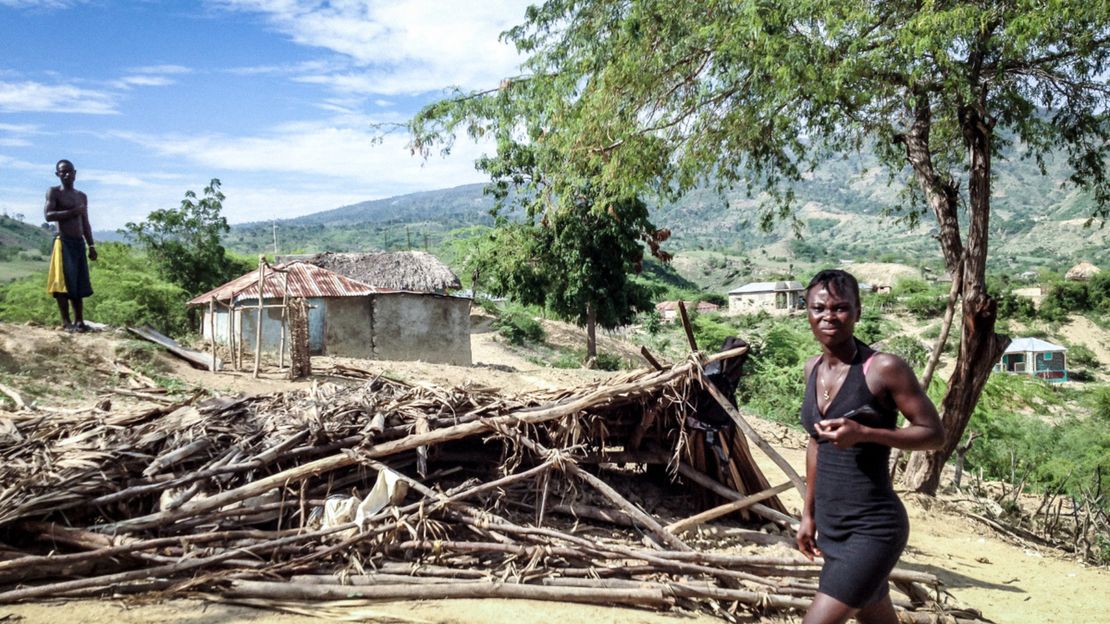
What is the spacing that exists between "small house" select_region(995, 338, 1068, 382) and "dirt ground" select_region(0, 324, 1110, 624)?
3194 cm

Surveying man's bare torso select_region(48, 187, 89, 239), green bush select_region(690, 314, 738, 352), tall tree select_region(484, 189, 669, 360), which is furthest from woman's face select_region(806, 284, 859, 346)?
green bush select_region(690, 314, 738, 352)

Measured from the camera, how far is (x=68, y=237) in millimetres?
10453

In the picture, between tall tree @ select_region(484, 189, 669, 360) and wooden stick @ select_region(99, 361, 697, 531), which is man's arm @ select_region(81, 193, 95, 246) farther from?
tall tree @ select_region(484, 189, 669, 360)

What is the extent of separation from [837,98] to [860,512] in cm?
614

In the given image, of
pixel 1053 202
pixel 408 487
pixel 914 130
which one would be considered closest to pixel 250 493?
pixel 408 487

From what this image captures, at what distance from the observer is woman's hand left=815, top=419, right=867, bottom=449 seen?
250cm

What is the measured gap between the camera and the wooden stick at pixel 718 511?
4828mm

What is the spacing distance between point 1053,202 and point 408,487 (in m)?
183

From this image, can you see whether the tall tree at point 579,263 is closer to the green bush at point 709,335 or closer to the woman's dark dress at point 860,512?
the green bush at point 709,335

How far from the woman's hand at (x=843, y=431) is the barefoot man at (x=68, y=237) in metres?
10.4

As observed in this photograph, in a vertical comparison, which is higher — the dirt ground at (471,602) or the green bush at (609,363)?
the dirt ground at (471,602)

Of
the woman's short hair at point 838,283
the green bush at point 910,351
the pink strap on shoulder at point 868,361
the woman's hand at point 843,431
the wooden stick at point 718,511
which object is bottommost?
the green bush at point 910,351

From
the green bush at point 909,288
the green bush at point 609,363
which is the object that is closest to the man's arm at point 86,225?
the green bush at point 609,363

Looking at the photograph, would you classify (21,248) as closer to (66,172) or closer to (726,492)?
(66,172)
